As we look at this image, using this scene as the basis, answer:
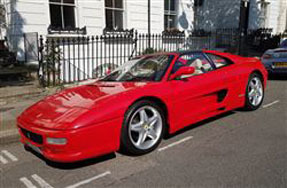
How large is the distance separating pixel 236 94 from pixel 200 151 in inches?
68.1

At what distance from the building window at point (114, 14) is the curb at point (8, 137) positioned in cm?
687

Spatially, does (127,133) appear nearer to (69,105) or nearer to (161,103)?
(161,103)

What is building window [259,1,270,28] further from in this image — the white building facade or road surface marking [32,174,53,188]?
road surface marking [32,174,53,188]

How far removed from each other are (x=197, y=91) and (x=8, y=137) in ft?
10.5

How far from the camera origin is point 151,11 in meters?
11.8

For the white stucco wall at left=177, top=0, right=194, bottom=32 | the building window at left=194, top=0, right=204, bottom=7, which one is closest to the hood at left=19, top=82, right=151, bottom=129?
the white stucco wall at left=177, top=0, right=194, bottom=32

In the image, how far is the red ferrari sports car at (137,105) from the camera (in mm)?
2967

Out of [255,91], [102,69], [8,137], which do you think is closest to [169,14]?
[102,69]

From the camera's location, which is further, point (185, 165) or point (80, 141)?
point (185, 165)

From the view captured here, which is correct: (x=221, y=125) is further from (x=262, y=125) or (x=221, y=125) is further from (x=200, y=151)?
(x=200, y=151)

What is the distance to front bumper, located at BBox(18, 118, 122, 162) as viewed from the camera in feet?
9.50

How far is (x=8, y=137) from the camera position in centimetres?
433

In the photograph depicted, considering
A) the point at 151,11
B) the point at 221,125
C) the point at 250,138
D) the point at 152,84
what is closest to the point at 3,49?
the point at 151,11

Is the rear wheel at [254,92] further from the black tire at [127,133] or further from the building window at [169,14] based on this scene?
the building window at [169,14]
